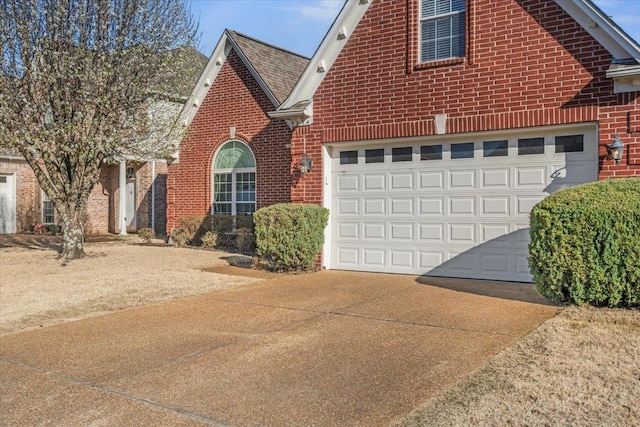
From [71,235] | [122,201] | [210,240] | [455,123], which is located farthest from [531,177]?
[122,201]

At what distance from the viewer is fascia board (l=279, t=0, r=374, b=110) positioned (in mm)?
10695

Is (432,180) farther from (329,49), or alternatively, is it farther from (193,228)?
(193,228)

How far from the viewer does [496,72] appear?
932 centimetres

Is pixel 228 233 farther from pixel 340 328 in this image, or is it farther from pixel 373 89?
pixel 340 328

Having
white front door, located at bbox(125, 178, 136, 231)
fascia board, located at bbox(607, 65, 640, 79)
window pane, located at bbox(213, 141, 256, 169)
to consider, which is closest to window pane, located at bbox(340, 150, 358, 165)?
window pane, located at bbox(213, 141, 256, 169)

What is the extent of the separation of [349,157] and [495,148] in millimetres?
2988

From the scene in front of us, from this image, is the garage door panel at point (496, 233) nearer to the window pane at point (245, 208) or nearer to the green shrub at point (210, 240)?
the window pane at point (245, 208)

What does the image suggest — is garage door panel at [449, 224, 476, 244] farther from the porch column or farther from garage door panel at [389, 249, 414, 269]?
the porch column

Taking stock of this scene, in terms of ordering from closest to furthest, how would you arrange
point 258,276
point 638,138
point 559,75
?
point 638,138
point 559,75
point 258,276

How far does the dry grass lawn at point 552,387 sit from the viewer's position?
3549 millimetres

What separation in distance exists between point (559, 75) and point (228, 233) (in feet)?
31.1

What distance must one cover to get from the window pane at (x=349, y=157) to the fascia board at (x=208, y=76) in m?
6.10

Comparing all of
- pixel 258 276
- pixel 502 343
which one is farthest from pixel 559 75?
pixel 258 276

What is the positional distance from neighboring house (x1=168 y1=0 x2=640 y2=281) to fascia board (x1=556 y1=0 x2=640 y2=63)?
0.06 ft
